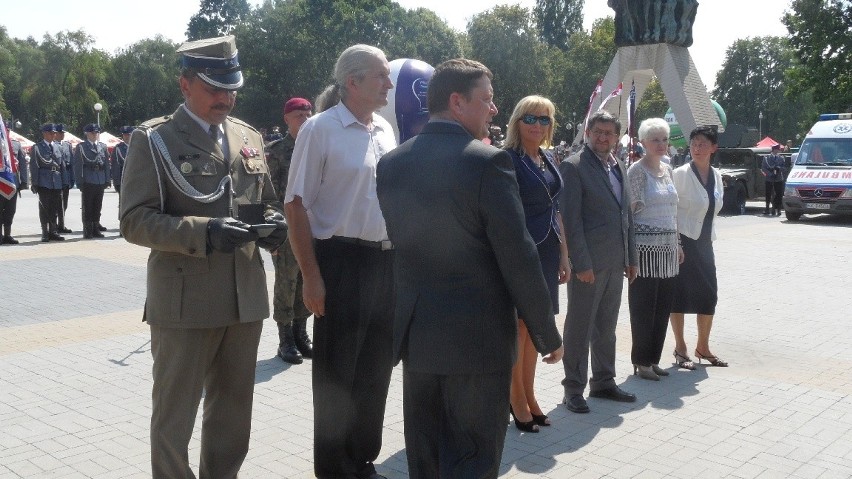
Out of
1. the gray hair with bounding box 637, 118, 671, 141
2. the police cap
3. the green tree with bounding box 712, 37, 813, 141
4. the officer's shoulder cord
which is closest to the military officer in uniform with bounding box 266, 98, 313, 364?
the gray hair with bounding box 637, 118, 671, 141

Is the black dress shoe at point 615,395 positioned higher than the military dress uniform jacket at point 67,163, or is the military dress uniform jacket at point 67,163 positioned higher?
the military dress uniform jacket at point 67,163

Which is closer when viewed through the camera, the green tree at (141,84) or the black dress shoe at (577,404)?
the black dress shoe at (577,404)

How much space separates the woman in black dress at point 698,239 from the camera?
7.08m

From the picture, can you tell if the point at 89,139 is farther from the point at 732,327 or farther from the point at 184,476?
the point at 184,476

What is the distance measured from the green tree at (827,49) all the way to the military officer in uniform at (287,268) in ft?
135

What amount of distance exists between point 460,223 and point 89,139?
1592 cm

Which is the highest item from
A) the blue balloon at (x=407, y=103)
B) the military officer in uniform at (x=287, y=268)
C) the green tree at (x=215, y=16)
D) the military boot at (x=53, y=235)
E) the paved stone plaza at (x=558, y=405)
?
the green tree at (x=215, y=16)

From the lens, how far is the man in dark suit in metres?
3.15

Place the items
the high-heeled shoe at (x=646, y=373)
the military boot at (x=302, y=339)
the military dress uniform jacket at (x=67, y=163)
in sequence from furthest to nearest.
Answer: the military dress uniform jacket at (x=67, y=163)
the military boot at (x=302, y=339)
the high-heeled shoe at (x=646, y=373)

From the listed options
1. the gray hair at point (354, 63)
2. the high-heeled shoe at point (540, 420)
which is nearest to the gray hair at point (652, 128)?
the high-heeled shoe at point (540, 420)

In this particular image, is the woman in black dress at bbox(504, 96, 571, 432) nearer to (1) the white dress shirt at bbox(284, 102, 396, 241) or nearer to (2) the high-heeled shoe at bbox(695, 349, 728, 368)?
(1) the white dress shirt at bbox(284, 102, 396, 241)

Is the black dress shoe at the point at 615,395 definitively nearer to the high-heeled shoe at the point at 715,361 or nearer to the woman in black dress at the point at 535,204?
the woman in black dress at the point at 535,204

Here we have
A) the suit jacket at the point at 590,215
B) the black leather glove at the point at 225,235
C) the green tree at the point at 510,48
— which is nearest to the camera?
the black leather glove at the point at 225,235

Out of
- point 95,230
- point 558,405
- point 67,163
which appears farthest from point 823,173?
point 558,405
